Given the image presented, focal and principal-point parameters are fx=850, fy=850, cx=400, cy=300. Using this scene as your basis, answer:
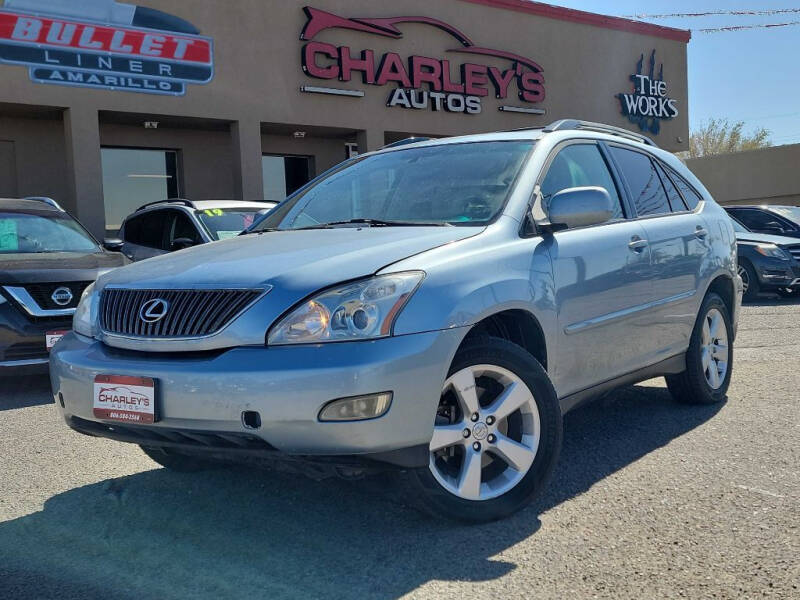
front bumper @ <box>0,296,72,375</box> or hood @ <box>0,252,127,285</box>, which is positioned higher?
hood @ <box>0,252,127,285</box>

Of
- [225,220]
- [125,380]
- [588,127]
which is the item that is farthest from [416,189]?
[225,220]

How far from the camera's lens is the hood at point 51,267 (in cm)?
632

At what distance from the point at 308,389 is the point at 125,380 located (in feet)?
2.61

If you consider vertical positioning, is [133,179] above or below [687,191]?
above

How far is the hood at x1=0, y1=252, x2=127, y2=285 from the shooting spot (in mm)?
6320

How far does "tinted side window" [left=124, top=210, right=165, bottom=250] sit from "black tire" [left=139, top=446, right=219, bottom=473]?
19.3 ft

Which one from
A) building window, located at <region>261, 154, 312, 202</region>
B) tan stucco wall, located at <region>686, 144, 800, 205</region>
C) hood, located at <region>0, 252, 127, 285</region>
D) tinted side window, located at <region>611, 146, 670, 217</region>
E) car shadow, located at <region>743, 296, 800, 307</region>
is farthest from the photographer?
tan stucco wall, located at <region>686, 144, 800, 205</region>

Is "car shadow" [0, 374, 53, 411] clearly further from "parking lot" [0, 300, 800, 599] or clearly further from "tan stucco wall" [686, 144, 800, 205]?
"tan stucco wall" [686, 144, 800, 205]

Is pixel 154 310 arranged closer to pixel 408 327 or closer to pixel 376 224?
pixel 408 327

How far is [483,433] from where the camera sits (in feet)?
11.1

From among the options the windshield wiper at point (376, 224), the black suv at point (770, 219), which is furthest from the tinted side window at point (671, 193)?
the black suv at point (770, 219)

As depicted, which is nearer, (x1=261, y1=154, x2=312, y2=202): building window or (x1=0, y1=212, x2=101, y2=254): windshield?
(x1=0, y1=212, x2=101, y2=254): windshield

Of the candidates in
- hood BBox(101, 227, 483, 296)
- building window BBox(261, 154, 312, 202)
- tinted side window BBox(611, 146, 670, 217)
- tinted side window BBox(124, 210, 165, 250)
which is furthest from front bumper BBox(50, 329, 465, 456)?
building window BBox(261, 154, 312, 202)

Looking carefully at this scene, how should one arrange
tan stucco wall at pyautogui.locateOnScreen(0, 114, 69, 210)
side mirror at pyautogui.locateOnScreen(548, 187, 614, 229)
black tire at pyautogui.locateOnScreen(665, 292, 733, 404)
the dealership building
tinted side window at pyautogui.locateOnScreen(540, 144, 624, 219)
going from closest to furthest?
side mirror at pyautogui.locateOnScreen(548, 187, 614, 229) < tinted side window at pyautogui.locateOnScreen(540, 144, 624, 219) < black tire at pyautogui.locateOnScreen(665, 292, 733, 404) < the dealership building < tan stucco wall at pyautogui.locateOnScreen(0, 114, 69, 210)
